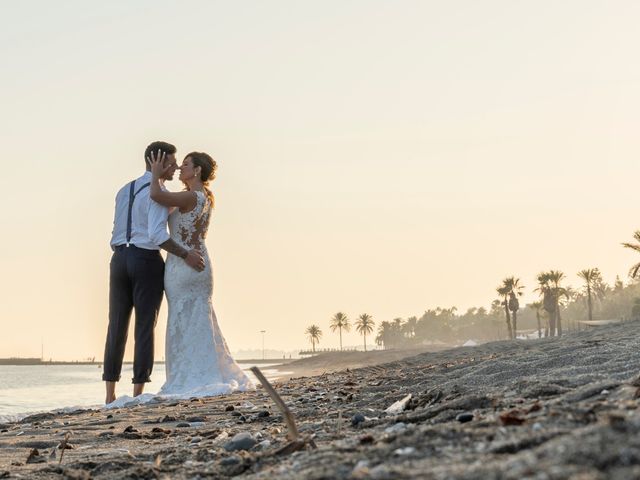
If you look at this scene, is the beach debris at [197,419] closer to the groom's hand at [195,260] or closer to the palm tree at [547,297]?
the groom's hand at [195,260]

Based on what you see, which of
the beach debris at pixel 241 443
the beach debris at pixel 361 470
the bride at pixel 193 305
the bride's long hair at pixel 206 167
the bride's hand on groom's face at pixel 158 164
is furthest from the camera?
the bride's long hair at pixel 206 167

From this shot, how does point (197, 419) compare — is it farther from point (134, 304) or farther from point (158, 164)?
point (158, 164)

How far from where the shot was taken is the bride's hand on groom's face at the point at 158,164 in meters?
8.93

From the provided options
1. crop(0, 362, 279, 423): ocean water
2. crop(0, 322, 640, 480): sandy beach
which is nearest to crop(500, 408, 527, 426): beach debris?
crop(0, 322, 640, 480): sandy beach

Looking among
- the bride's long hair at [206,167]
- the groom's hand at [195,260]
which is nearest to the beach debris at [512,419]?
the groom's hand at [195,260]

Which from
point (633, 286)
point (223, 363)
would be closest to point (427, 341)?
point (633, 286)

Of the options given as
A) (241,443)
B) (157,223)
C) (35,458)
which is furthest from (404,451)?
(157,223)

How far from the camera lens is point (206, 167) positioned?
31.9ft

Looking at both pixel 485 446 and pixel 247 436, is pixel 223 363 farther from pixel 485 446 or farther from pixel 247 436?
pixel 485 446

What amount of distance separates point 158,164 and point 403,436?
688 cm

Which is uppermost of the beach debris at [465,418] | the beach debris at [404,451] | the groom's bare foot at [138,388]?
the beach debris at [465,418]

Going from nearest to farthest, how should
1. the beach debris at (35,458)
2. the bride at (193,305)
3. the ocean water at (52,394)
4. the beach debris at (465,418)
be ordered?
the beach debris at (465,418), the beach debris at (35,458), the bride at (193,305), the ocean water at (52,394)

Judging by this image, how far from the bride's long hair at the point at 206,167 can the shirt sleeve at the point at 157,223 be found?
2.92 feet

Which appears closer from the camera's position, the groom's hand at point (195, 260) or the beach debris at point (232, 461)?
the beach debris at point (232, 461)
